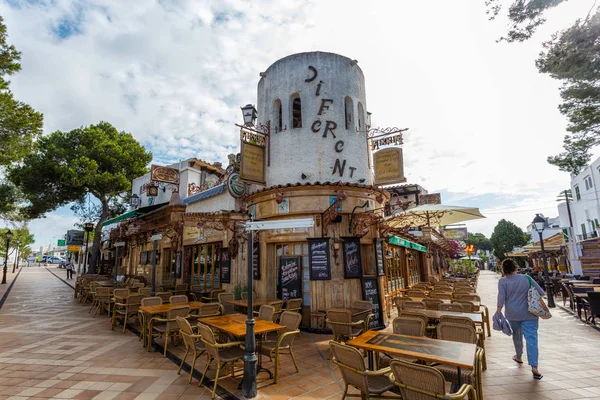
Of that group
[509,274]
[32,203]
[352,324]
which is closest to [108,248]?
[32,203]

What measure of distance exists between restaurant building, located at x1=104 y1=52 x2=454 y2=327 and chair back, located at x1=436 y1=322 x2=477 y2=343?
3809mm

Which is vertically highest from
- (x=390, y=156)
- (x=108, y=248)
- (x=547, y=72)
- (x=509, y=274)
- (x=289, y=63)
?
(x=289, y=63)

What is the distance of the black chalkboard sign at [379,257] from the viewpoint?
8.67 metres

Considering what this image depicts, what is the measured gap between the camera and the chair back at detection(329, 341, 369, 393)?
10.7 ft

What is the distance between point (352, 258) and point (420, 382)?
17.9ft

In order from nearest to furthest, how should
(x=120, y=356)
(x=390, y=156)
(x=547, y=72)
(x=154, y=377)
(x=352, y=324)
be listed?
(x=154, y=377) < (x=352, y=324) < (x=120, y=356) < (x=547, y=72) < (x=390, y=156)

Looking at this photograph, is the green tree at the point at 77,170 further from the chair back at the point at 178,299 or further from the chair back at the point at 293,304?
the chair back at the point at 293,304

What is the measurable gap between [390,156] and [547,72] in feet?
14.6

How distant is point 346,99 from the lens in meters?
10.1

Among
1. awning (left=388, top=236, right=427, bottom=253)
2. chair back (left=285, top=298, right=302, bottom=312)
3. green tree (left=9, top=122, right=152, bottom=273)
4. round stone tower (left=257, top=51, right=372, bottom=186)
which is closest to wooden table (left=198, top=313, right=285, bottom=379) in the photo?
chair back (left=285, top=298, right=302, bottom=312)

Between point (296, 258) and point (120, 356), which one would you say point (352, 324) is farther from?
point (120, 356)

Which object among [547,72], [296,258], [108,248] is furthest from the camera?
[108,248]

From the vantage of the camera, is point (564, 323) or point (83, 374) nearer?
Answer: point (83, 374)

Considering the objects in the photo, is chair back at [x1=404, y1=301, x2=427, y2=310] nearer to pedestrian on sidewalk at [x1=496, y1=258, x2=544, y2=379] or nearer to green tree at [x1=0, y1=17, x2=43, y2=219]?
pedestrian on sidewalk at [x1=496, y1=258, x2=544, y2=379]
